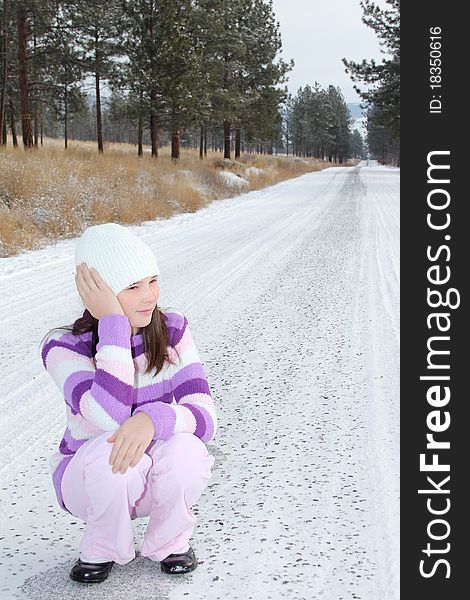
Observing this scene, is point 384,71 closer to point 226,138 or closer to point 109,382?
point 226,138

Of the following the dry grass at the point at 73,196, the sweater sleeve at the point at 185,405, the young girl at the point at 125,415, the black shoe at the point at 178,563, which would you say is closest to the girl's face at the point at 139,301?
the young girl at the point at 125,415

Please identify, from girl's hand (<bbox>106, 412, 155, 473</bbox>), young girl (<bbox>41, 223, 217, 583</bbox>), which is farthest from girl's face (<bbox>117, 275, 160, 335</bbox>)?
girl's hand (<bbox>106, 412, 155, 473</bbox>)

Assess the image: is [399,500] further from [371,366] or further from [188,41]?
[188,41]

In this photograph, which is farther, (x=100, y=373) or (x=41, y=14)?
(x=41, y=14)

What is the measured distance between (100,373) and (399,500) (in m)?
1.30

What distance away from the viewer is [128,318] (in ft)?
6.72

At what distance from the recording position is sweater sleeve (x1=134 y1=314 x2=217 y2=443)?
6.51 ft

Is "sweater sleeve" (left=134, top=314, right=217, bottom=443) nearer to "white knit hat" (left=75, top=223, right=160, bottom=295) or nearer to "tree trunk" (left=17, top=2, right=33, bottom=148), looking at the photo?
"white knit hat" (left=75, top=223, right=160, bottom=295)

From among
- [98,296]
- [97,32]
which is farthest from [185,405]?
[97,32]

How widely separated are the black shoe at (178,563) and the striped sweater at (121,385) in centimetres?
37

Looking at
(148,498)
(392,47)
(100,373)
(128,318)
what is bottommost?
(148,498)

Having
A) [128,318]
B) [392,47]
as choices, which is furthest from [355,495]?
[392,47]

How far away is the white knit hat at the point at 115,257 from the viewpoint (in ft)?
6.59

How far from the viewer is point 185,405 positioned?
2.10 metres
